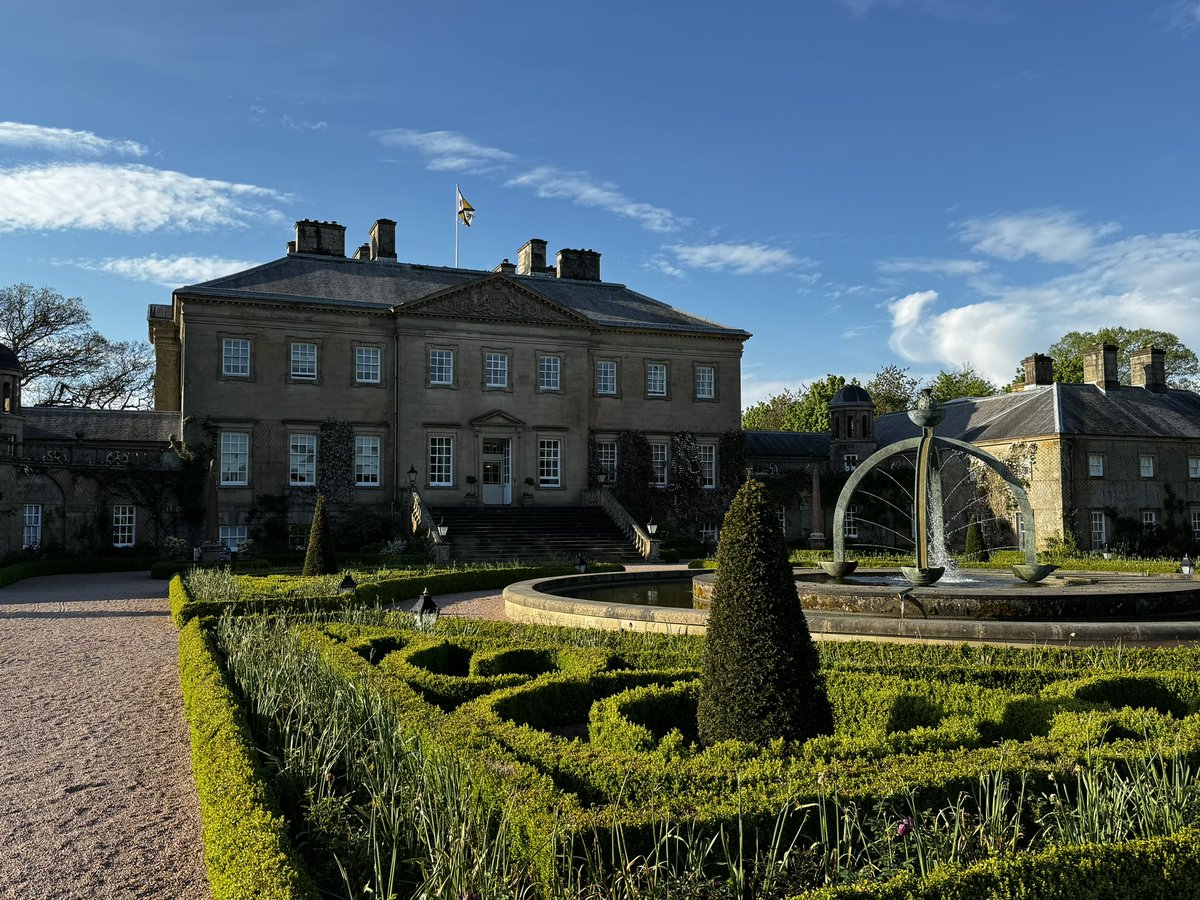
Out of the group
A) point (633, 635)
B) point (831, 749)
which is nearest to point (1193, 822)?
point (831, 749)

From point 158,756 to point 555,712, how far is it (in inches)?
137

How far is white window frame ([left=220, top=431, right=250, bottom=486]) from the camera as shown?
3145 cm

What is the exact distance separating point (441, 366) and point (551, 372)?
172 inches

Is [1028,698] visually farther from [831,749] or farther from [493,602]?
[493,602]

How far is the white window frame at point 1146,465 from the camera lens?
124ft

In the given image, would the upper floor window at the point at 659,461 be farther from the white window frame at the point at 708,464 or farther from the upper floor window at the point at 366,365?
the upper floor window at the point at 366,365

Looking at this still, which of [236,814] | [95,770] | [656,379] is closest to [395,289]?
[656,379]

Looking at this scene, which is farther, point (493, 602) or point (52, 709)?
point (493, 602)

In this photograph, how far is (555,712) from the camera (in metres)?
8.43

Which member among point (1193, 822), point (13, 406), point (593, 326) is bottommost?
point (1193, 822)

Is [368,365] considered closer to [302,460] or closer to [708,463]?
[302,460]

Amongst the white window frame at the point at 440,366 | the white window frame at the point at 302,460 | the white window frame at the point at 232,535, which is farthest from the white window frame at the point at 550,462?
the white window frame at the point at 232,535

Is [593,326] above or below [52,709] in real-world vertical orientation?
above

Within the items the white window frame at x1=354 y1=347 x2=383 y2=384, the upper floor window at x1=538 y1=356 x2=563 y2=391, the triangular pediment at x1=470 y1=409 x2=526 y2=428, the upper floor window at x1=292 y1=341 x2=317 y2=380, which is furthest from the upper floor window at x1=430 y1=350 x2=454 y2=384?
the upper floor window at x1=292 y1=341 x2=317 y2=380
